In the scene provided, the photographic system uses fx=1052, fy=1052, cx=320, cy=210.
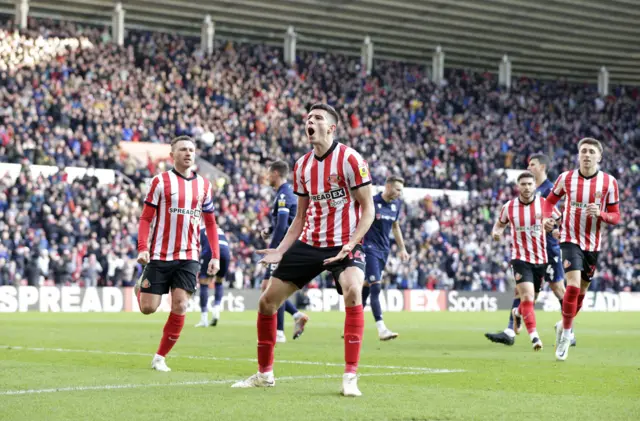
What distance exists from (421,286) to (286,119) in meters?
9.00

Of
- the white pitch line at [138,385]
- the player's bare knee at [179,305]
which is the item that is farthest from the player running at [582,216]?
the player's bare knee at [179,305]

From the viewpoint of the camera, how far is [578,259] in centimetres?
1141

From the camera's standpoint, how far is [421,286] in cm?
3406

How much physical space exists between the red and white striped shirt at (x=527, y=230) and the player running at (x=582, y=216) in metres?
1.76

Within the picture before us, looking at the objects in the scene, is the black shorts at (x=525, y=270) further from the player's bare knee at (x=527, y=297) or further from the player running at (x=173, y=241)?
the player running at (x=173, y=241)

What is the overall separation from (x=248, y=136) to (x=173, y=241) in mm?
28282

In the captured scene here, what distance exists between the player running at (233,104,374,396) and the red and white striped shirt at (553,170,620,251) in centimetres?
451

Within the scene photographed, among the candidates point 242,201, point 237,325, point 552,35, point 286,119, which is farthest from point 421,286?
point 552,35

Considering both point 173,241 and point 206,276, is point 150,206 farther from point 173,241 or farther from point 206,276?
point 206,276

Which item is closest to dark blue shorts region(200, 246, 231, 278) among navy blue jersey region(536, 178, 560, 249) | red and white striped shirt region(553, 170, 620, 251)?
navy blue jersey region(536, 178, 560, 249)

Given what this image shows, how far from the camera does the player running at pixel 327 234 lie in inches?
298

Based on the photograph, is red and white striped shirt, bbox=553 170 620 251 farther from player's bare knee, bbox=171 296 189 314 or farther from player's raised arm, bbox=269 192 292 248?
player's bare knee, bbox=171 296 189 314

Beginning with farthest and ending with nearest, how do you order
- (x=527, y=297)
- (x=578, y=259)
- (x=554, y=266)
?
(x=554, y=266) < (x=527, y=297) < (x=578, y=259)

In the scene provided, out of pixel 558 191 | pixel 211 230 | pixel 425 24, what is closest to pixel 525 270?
pixel 558 191
